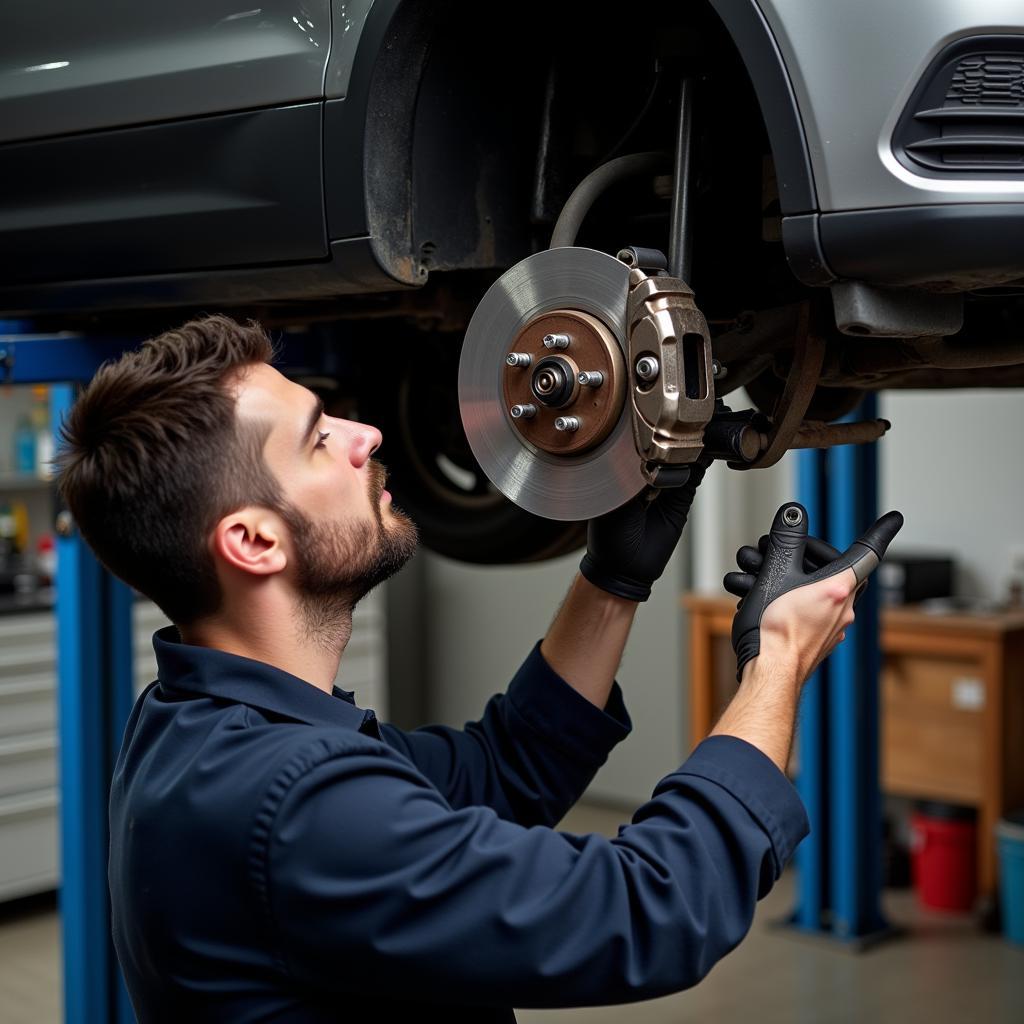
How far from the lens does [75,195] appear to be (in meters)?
1.51

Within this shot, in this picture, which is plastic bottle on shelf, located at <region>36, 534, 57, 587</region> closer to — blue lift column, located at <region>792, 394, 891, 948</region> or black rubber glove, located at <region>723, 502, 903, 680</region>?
blue lift column, located at <region>792, 394, 891, 948</region>

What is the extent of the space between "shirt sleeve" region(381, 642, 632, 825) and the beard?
242 mm

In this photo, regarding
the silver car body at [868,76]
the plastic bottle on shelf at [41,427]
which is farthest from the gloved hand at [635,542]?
the plastic bottle on shelf at [41,427]

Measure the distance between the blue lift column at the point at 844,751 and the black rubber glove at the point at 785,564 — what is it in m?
2.36

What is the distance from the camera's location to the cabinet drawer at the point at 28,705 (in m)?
3.60

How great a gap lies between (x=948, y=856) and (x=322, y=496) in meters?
3.08

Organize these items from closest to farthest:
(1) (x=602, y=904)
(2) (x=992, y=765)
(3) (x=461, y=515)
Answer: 1. (1) (x=602, y=904)
2. (3) (x=461, y=515)
3. (2) (x=992, y=765)

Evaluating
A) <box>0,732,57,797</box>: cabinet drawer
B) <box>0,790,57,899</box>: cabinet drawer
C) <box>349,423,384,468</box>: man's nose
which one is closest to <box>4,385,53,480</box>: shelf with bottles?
<box>0,732,57,797</box>: cabinet drawer

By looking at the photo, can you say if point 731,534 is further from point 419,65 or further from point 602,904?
point 602,904

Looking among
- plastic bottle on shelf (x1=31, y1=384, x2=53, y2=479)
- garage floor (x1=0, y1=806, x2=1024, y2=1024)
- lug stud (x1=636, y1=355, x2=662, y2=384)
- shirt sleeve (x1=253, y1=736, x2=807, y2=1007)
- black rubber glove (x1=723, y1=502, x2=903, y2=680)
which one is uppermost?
plastic bottle on shelf (x1=31, y1=384, x2=53, y2=479)

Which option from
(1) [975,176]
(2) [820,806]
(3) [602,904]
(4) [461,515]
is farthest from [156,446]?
(2) [820,806]

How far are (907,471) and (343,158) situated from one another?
324cm

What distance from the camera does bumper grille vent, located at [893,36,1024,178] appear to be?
1056 millimetres

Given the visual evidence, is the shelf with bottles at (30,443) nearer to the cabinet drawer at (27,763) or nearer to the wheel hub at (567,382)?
the cabinet drawer at (27,763)
